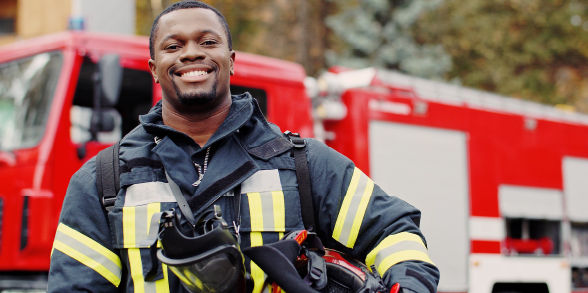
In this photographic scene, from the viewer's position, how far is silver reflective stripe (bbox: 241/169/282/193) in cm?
194

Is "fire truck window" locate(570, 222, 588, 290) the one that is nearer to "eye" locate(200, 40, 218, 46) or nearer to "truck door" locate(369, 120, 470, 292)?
"truck door" locate(369, 120, 470, 292)

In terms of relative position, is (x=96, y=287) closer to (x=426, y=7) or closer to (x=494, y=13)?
(x=426, y=7)

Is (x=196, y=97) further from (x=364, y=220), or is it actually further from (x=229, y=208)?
(x=364, y=220)

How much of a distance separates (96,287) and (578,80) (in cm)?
2002

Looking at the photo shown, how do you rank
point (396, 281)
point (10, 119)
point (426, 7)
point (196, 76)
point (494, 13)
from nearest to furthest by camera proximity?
point (396, 281) → point (196, 76) → point (10, 119) → point (426, 7) → point (494, 13)

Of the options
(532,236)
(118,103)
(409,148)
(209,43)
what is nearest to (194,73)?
(209,43)

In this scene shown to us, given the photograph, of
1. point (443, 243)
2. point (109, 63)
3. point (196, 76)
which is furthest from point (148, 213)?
point (443, 243)

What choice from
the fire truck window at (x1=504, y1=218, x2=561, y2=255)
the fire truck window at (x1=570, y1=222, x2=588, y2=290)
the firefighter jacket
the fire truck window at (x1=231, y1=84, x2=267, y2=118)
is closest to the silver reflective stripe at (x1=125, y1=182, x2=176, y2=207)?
the firefighter jacket

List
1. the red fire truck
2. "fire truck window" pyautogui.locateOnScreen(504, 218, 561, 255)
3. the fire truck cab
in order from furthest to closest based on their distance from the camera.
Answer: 1. "fire truck window" pyautogui.locateOnScreen(504, 218, 561, 255)
2. the red fire truck
3. the fire truck cab

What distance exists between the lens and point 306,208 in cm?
196

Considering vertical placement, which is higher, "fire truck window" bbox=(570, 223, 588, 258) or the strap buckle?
the strap buckle

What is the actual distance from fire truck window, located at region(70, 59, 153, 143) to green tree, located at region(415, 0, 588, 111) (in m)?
14.3

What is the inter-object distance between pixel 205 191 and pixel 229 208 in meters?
0.09

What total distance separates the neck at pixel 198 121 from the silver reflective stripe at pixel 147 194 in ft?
0.62
